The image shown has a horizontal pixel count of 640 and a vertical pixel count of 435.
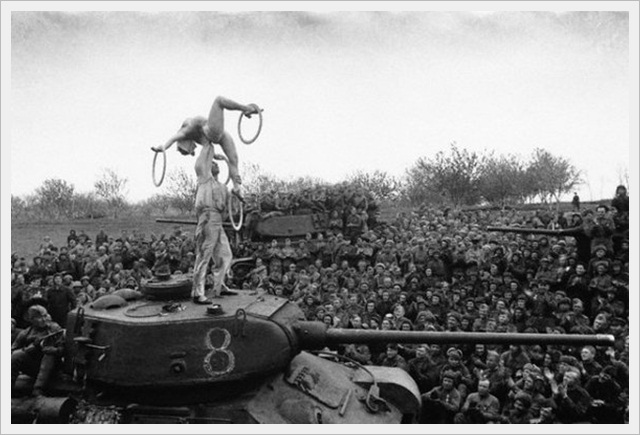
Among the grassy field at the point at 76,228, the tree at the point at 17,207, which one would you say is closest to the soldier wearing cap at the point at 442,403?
the grassy field at the point at 76,228

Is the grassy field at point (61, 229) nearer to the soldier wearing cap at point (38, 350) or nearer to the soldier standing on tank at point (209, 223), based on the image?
the soldier wearing cap at point (38, 350)

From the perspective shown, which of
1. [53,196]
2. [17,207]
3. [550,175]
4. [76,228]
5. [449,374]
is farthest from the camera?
[550,175]

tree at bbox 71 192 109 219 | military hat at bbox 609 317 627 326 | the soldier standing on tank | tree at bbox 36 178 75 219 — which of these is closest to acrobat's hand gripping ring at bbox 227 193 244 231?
the soldier standing on tank

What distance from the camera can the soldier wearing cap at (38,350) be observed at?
7293 mm

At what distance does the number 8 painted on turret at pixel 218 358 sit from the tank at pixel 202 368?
1 cm

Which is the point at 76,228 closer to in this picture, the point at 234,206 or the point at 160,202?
the point at 160,202

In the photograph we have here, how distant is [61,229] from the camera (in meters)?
27.8

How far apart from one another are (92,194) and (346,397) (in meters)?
29.6

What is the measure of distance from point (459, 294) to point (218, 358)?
25.0 ft

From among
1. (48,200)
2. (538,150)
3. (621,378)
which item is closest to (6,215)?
(621,378)

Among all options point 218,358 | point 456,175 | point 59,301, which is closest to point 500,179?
point 456,175

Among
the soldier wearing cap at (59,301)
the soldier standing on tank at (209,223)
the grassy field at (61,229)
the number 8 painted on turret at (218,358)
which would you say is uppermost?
the soldier standing on tank at (209,223)

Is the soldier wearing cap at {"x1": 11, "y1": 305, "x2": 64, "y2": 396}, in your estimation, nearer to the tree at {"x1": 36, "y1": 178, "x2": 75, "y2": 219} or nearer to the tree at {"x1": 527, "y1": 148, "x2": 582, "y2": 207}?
the tree at {"x1": 36, "y1": 178, "x2": 75, "y2": 219}

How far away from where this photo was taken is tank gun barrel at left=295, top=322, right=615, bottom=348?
7.39 meters
